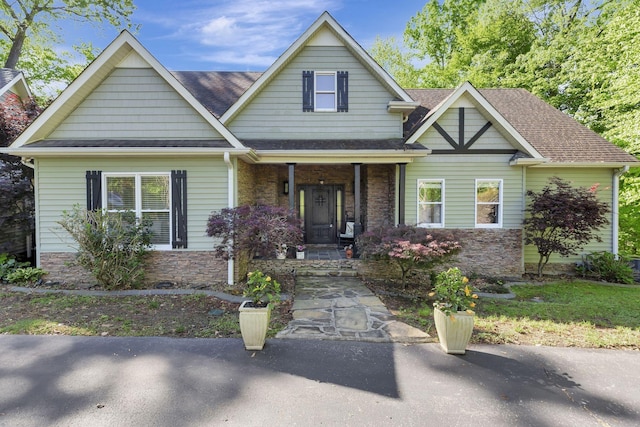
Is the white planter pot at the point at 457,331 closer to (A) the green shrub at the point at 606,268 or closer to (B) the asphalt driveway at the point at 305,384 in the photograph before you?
(B) the asphalt driveway at the point at 305,384

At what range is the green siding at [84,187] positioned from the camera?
769cm

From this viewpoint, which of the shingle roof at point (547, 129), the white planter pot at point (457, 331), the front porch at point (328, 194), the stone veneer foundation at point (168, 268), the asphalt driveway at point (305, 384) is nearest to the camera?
the asphalt driveway at point (305, 384)

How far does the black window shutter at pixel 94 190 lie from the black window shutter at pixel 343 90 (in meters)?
6.83

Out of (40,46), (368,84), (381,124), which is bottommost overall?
(381,124)

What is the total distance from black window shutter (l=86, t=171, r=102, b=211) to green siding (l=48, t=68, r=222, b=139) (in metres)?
0.97

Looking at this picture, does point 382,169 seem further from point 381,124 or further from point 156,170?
point 156,170

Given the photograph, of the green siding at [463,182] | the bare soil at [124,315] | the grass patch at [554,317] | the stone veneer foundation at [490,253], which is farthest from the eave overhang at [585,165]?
the bare soil at [124,315]

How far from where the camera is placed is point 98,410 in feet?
10.4

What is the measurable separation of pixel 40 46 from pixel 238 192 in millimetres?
22448

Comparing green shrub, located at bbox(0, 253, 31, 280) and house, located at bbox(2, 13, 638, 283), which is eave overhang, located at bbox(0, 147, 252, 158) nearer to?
house, located at bbox(2, 13, 638, 283)

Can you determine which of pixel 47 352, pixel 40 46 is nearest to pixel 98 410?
pixel 47 352

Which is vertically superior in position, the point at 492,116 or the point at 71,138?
the point at 492,116

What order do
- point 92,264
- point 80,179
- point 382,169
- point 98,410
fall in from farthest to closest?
point 382,169
point 80,179
point 92,264
point 98,410

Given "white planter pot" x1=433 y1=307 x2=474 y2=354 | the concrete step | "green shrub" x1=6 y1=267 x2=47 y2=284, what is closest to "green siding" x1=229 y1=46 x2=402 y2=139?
the concrete step
